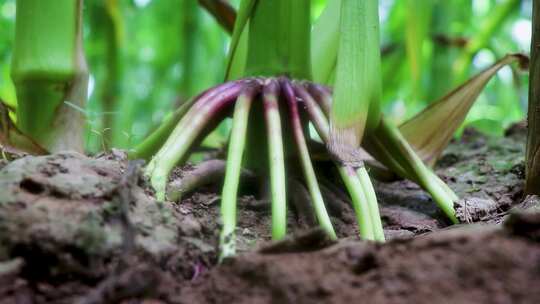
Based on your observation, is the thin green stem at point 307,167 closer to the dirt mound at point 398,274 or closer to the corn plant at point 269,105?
the corn plant at point 269,105

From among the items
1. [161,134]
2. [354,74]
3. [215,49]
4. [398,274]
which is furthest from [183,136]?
[215,49]

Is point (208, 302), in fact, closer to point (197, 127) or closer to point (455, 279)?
point (455, 279)

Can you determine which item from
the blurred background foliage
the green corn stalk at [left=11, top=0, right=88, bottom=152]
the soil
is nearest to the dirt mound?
the soil

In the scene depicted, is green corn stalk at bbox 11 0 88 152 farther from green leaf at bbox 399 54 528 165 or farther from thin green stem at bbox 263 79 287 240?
green leaf at bbox 399 54 528 165

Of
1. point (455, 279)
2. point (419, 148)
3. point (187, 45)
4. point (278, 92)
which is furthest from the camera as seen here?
point (187, 45)

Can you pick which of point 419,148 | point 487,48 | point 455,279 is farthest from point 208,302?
point 487,48

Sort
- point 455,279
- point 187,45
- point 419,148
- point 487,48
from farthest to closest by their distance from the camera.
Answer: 1. point 187,45
2. point 487,48
3. point 419,148
4. point 455,279
